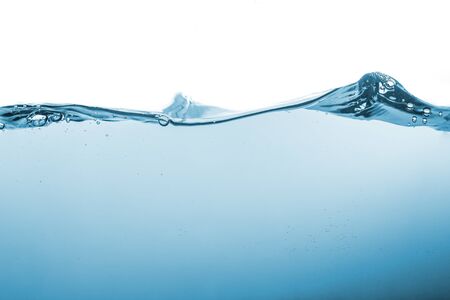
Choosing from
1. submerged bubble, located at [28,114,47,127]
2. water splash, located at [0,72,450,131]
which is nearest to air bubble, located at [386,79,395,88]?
water splash, located at [0,72,450,131]

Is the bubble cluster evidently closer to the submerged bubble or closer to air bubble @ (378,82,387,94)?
air bubble @ (378,82,387,94)

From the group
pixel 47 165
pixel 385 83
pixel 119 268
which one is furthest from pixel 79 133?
pixel 385 83

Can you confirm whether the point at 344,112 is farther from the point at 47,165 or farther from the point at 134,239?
the point at 47,165

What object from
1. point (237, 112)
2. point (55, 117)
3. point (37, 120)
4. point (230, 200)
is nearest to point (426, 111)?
point (237, 112)

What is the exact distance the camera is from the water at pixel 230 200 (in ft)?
9.66

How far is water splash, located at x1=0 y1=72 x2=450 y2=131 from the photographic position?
2.71 meters

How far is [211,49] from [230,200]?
1.41 meters

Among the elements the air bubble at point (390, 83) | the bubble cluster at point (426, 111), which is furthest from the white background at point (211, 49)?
the bubble cluster at point (426, 111)

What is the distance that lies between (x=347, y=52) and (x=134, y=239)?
2.38 m

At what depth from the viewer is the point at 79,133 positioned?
2.99m

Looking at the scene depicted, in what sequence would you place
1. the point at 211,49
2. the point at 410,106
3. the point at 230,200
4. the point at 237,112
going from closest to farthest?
the point at 211,49
the point at 237,112
the point at 410,106
the point at 230,200

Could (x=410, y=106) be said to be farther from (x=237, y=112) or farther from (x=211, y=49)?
(x=211, y=49)

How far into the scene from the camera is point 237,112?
277 centimetres

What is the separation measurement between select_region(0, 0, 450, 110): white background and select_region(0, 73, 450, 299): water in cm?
13
